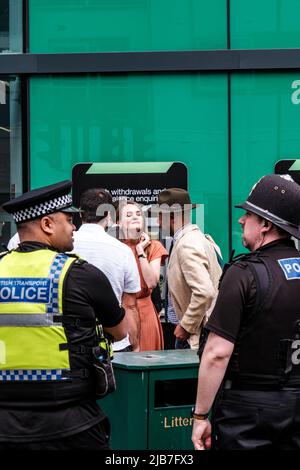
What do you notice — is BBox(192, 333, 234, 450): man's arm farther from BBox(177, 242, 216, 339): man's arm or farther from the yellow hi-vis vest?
BBox(177, 242, 216, 339): man's arm

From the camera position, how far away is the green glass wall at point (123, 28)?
355 inches

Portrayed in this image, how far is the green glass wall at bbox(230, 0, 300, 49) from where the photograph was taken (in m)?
9.02

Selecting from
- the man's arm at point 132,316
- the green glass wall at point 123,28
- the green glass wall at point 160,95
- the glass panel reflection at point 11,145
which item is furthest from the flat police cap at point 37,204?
the green glass wall at point 123,28

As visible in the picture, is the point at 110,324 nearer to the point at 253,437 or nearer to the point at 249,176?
the point at 253,437

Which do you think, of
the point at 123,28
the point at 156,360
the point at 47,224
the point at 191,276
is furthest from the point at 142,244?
the point at 47,224

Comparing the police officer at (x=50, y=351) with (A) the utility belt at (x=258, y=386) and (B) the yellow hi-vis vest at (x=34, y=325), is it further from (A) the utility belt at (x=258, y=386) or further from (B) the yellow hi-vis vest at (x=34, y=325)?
(A) the utility belt at (x=258, y=386)

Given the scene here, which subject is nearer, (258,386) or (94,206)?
(258,386)

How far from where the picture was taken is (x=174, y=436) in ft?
15.6

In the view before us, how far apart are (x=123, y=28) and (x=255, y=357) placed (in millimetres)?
6185

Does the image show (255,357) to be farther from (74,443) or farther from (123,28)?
(123,28)

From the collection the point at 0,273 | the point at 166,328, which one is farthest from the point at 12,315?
the point at 166,328

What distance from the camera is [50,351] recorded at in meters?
3.48

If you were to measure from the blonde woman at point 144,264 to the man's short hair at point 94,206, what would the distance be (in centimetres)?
108

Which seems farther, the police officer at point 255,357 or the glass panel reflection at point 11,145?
the glass panel reflection at point 11,145
